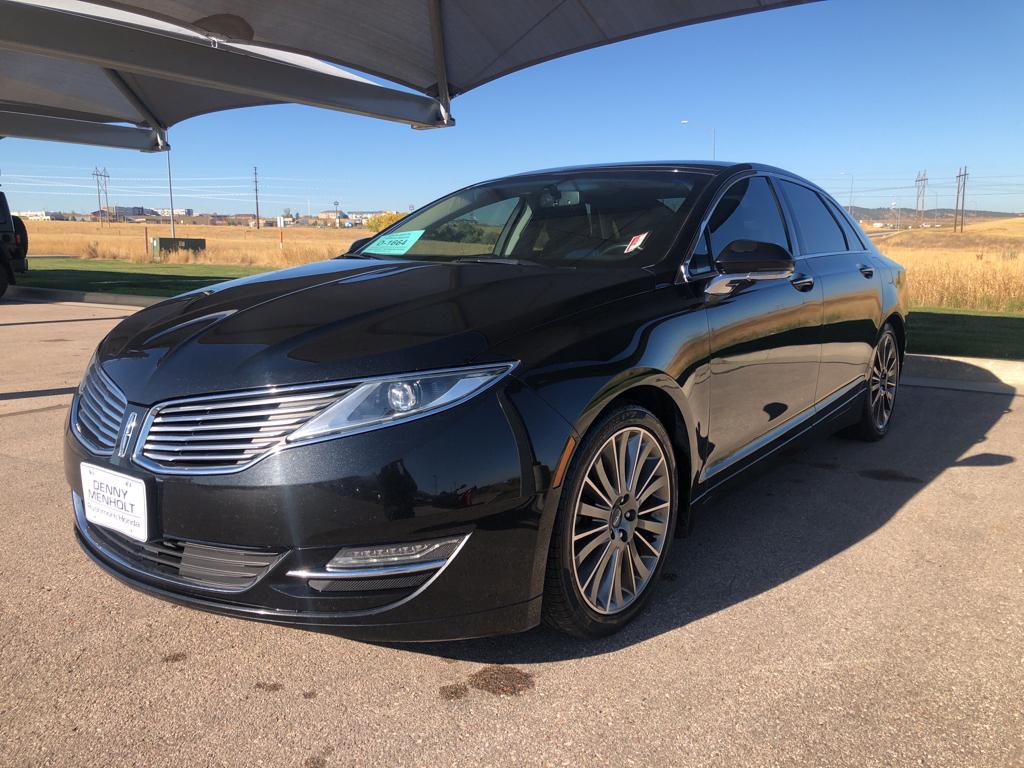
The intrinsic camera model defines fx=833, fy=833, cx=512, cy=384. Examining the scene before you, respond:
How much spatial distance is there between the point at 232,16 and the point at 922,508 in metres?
10.1

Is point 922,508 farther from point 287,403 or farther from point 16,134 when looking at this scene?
point 16,134

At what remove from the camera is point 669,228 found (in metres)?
3.34

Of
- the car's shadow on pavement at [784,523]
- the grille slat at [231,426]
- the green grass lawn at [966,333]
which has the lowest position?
the car's shadow on pavement at [784,523]

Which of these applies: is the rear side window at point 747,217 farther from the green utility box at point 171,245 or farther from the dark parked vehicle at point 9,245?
the green utility box at point 171,245

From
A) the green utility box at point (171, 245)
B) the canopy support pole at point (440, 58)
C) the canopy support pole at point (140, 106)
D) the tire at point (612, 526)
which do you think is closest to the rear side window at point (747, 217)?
the tire at point (612, 526)

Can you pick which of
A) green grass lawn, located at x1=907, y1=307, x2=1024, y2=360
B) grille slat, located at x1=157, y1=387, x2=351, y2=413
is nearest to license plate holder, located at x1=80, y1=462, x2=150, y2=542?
grille slat, located at x1=157, y1=387, x2=351, y2=413

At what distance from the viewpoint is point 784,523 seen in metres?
3.89

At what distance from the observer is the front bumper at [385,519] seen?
7.06ft

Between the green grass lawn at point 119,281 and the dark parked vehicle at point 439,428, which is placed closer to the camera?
the dark parked vehicle at point 439,428

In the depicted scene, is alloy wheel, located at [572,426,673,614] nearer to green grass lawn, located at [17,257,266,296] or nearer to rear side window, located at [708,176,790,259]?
rear side window, located at [708,176,790,259]

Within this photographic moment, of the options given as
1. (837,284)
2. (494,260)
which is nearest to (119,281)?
(494,260)

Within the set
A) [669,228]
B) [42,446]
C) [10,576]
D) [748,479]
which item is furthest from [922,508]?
[42,446]

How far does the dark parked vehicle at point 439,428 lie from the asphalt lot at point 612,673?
0.77 ft

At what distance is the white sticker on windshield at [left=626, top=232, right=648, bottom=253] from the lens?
329 cm
